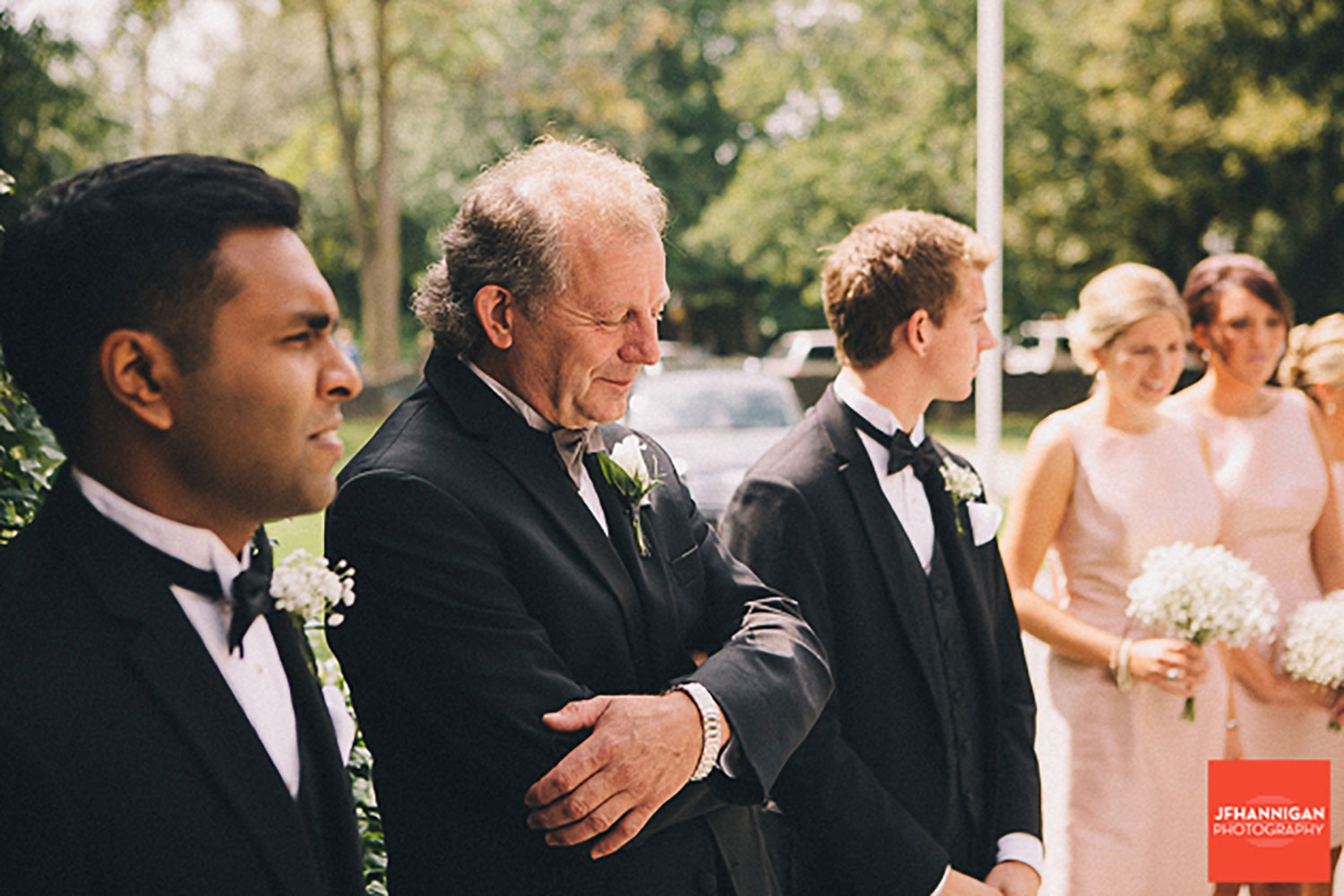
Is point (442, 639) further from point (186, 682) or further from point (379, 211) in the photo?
point (379, 211)

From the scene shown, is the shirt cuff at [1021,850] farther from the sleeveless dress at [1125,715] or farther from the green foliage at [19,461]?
the green foliage at [19,461]

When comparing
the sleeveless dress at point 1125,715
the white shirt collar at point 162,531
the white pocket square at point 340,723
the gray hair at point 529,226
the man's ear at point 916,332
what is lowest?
the sleeveless dress at point 1125,715

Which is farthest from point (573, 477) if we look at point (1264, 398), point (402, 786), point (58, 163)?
point (58, 163)

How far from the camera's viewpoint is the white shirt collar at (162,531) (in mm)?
1480

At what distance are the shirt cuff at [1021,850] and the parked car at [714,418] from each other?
7.51 metres

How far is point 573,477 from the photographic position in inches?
87.9

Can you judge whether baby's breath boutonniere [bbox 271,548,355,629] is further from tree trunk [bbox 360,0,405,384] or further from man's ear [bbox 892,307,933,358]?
tree trunk [bbox 360,0,405,384]

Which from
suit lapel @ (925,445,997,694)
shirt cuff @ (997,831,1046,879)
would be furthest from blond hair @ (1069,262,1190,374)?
shirt cuff @ (997,831,1046,879)

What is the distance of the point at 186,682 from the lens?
1444 mm

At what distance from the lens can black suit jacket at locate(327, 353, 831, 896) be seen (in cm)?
190

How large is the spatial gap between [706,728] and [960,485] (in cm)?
126

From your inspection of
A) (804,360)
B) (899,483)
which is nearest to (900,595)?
(899,483)

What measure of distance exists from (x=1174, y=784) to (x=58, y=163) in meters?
12.8

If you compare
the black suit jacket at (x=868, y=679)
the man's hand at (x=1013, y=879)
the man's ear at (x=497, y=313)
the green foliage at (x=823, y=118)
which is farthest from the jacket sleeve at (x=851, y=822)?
the green foliage at (x=823, y=118)
